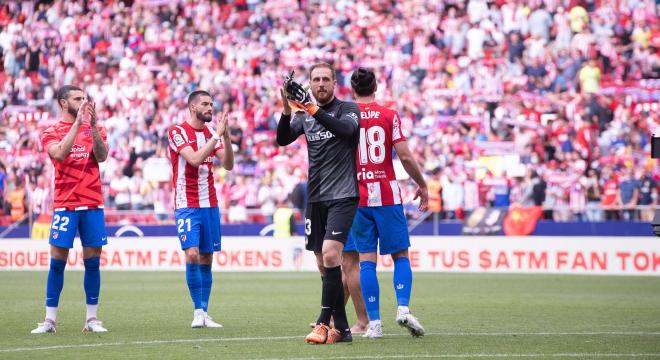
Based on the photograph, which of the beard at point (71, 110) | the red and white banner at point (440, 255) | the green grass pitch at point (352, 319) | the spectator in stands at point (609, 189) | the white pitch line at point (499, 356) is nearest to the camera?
the white pitch line at point (499, 356)

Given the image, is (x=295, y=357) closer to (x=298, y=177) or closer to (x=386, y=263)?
(x=386, y=263)

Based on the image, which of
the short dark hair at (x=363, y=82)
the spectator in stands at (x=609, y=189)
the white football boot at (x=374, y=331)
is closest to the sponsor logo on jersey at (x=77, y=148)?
the short dark hair at (x=363, y=82)

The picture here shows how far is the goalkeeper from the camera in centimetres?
942

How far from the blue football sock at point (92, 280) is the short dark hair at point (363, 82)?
123 inches

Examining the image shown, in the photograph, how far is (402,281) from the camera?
10.1 metres

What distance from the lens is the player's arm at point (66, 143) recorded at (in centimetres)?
1073

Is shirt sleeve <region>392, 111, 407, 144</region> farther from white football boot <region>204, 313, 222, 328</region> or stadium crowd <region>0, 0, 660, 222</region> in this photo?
stadium crowd <region>0, 0, 660, 222</region>

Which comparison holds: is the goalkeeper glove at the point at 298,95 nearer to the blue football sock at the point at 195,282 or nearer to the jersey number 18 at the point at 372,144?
the jersey number 18 at the point at 372,144

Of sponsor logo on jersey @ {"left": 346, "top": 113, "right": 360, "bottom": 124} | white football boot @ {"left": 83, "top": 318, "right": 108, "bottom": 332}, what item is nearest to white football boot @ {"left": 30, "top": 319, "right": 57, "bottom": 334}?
white football boot @ {"left": 83, "top": 318, "right": 108, "bottom": 332}

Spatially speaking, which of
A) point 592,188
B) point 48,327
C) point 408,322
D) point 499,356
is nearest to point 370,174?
point 408,322

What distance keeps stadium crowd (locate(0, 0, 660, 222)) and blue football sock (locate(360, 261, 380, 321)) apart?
13.6 metres

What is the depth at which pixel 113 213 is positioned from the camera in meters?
26.6

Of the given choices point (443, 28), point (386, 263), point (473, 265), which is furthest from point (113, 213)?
point (443, 28)

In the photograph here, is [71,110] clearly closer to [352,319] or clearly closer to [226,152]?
[226,152]
